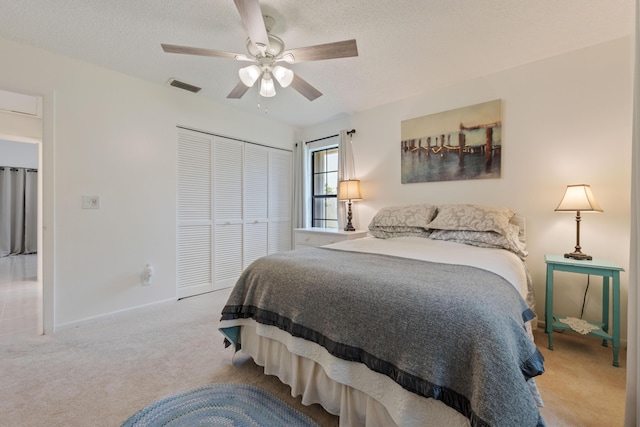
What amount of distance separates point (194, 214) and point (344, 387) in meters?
2.75

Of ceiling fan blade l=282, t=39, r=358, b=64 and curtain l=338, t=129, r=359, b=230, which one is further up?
ceiling fan blade l=282, t=39, r=358, b=64

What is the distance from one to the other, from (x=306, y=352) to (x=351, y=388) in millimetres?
276

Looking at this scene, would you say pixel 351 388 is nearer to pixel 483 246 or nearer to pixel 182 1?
pixel 483 246

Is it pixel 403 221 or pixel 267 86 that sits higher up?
pixel 267 86

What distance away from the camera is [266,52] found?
1.91 meters

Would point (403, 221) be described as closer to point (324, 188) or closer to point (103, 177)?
point (324, 188)

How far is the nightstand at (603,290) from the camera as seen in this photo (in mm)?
1799

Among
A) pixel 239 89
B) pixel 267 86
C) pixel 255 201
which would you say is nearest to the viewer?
pixel 267 86

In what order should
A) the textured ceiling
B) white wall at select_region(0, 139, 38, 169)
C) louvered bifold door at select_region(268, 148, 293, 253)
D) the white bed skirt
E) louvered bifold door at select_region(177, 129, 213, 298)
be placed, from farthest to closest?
white wall at select_region(0, 139, 38, 169), louvered bifold door at select_region(268, 148, 293, 253), louvered bifold door at select_region(177, 129, 213, 298), the textured ceiling, the white bed skirt

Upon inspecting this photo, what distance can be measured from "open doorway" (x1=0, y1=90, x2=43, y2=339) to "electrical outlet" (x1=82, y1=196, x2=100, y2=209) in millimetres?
559

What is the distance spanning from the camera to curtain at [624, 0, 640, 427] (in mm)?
1037

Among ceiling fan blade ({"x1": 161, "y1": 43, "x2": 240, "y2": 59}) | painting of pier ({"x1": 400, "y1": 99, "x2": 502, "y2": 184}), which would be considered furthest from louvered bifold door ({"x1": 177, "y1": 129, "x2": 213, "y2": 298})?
painting of pier ({"x1": 400, "y1": 99, "x2": 502, "y2": 184})

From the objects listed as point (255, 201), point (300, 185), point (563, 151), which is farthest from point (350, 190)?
point (563, 151)

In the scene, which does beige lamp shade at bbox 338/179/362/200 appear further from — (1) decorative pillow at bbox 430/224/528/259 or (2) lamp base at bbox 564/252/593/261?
(2) lamp base at bbox 564/252/593/261
